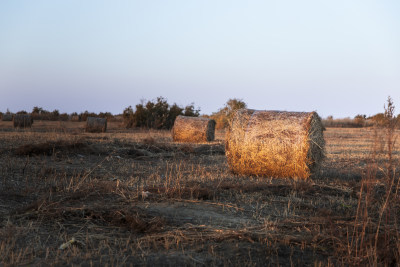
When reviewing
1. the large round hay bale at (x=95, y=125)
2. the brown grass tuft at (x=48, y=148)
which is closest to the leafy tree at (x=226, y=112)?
the large round hay bale at (x=95, y=125)

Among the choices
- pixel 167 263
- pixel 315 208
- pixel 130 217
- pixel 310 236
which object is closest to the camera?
pixel 167 263

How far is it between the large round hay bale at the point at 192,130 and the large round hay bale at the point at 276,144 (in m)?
8.82

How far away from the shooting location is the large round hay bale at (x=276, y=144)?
8.98 m

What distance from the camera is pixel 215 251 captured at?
4352 millimetres

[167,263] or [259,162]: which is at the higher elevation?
[259,162]

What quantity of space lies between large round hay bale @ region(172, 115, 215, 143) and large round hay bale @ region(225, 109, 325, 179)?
882 cm

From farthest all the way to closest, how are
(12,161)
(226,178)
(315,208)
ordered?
(12,161) → (226,178) → (315,208)

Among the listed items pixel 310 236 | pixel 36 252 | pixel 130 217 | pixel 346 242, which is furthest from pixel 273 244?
pixel 36 252

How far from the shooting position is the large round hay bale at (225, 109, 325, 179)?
8977 millimetres

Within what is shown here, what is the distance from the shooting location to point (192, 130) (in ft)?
61.3

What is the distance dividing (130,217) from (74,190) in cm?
163

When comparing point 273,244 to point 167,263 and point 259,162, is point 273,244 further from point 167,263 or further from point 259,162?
point 259,162

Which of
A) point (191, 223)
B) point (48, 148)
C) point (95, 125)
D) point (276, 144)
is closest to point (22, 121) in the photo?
point (95, 125)

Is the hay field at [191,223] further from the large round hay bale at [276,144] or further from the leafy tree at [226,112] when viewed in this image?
the leafy tree at [226,112]
